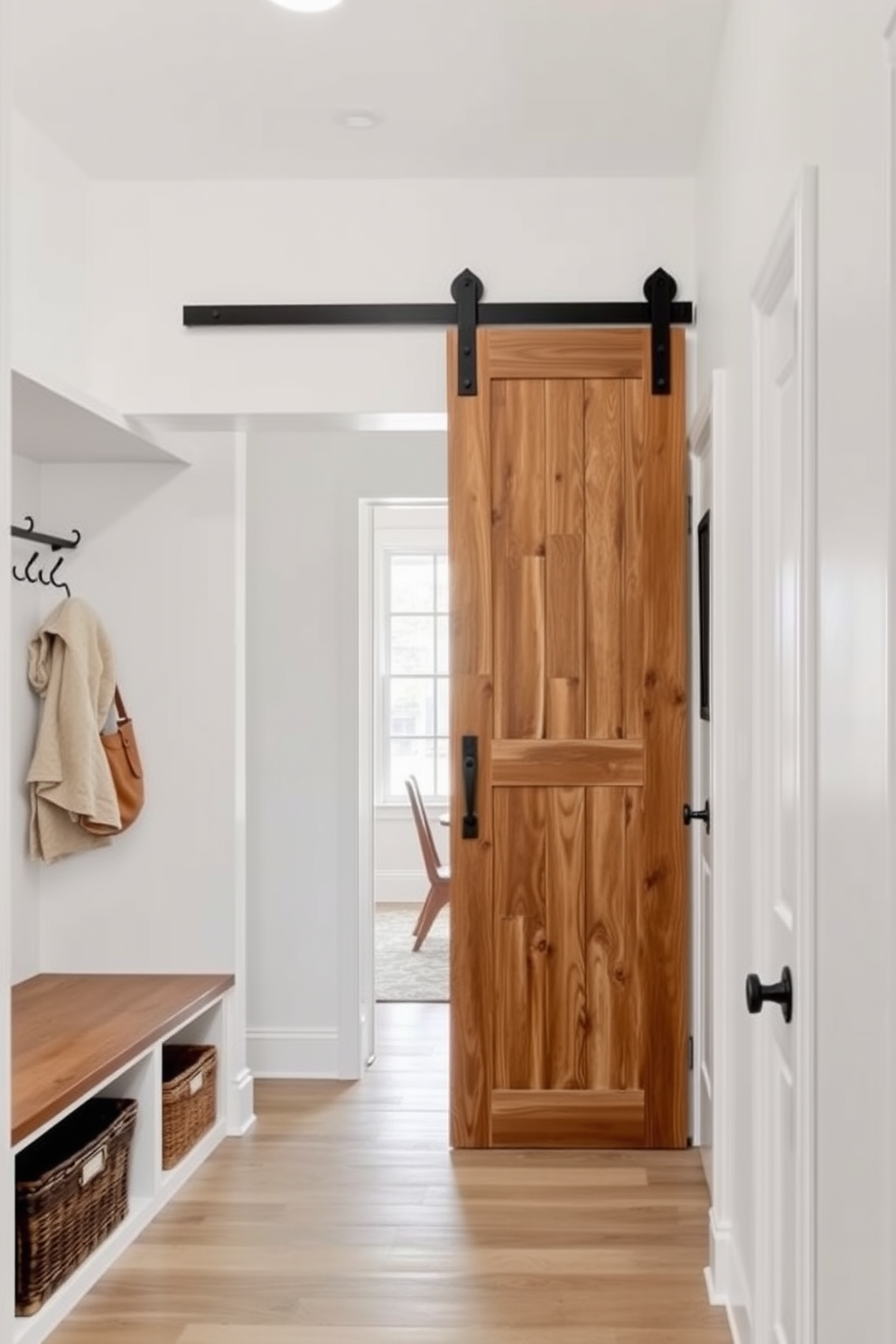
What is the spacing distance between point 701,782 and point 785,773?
1.54m

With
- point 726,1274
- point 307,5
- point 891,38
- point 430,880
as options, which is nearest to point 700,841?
point 726,1274

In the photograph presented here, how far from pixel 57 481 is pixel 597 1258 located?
2.62 meters

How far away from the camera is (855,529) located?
142cm

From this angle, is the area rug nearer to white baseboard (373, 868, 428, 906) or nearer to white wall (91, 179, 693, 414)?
white baseboard (373, 868, 428, 906)

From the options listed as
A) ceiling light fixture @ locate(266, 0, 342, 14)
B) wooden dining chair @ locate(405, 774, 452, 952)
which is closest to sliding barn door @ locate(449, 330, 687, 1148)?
ceiling light fixture @ locate(266, 0, 342, 14)

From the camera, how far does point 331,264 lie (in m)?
3.80

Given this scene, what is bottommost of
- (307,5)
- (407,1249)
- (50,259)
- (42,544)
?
(407,1249)

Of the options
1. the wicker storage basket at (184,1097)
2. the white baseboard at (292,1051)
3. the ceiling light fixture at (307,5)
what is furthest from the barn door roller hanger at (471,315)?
the white baseboard at (292,1051)

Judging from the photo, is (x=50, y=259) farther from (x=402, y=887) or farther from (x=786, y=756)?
(x=402, y=887)

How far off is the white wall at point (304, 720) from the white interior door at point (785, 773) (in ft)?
7.64

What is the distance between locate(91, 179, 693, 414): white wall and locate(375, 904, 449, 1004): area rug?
3064mm

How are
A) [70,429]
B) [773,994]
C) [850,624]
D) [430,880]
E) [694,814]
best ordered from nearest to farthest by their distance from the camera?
1. [850,624]
2. [773,994]
3. [70,429]
4. [694,814]
5. [430,880]

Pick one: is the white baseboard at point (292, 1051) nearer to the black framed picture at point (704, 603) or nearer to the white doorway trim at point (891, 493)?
the black framed picture at point (704, 603)

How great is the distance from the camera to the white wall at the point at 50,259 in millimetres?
3396
